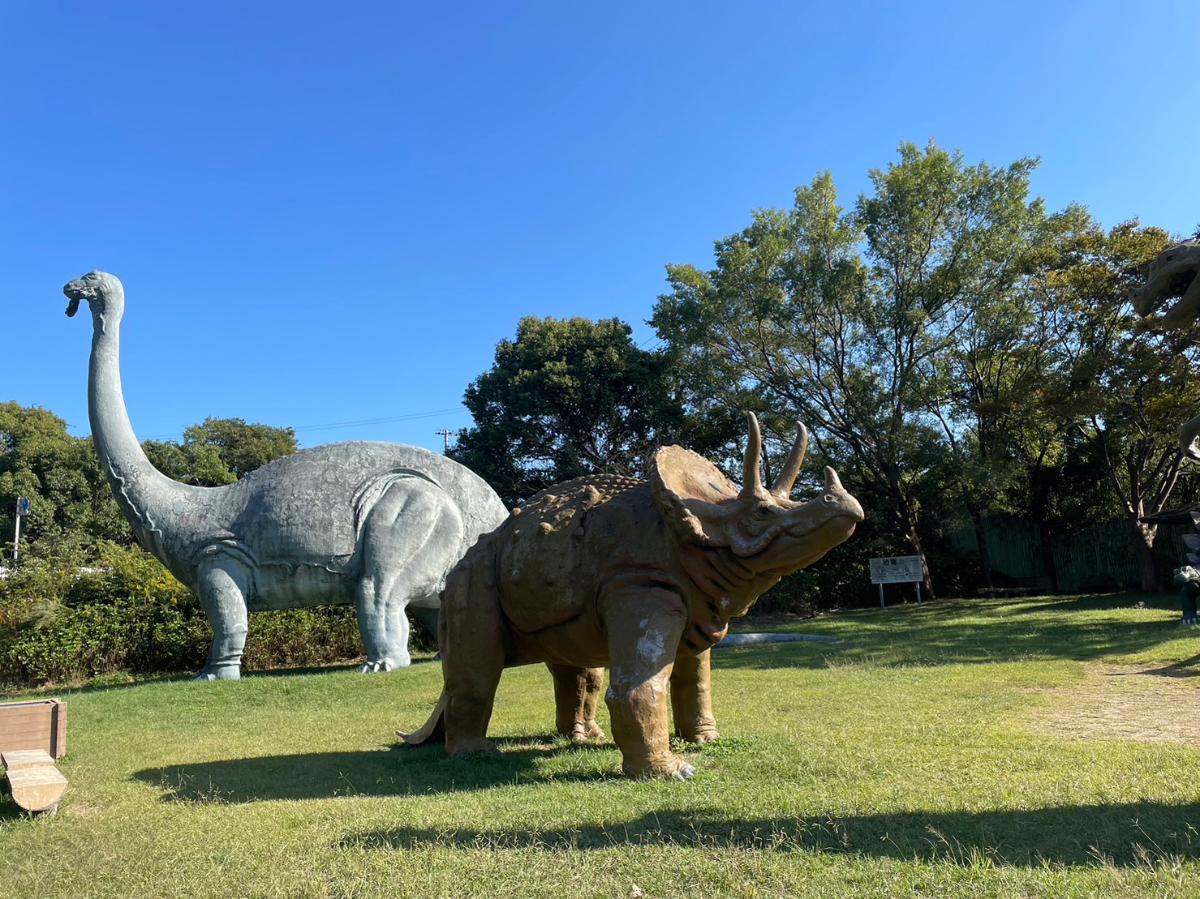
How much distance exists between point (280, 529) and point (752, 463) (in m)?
8.29

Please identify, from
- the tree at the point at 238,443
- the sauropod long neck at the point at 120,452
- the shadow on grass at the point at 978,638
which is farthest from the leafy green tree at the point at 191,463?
the shadow on grass at the point at 978,638

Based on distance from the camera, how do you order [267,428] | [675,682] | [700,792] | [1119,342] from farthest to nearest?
[267,428]
[1119,342]
[675,682]
[700,792]

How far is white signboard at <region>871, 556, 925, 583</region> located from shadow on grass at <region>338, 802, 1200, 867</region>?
17.3m

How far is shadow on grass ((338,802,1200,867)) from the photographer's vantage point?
3.43 metres

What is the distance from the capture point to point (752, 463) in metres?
5.01

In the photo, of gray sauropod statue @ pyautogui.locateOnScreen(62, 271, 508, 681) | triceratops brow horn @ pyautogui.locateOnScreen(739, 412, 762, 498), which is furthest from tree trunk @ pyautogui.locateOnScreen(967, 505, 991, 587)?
triceratops brow horn @ pyautogui.locateOnScreen(739, 412, 762, 498)

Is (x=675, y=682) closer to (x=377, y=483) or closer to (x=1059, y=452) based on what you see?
(x=377, y=483)

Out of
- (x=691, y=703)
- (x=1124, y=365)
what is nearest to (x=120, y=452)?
(x=691, y=703)

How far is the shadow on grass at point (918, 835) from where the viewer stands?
3432 mm

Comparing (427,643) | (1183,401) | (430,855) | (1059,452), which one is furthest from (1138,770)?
(1059,452)

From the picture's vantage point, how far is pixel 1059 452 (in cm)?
2458

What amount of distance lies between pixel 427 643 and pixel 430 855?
12439 mm

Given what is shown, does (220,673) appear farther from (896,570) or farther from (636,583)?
(896,570)

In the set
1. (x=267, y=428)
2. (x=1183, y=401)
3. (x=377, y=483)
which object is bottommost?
(x=377, y=483)
